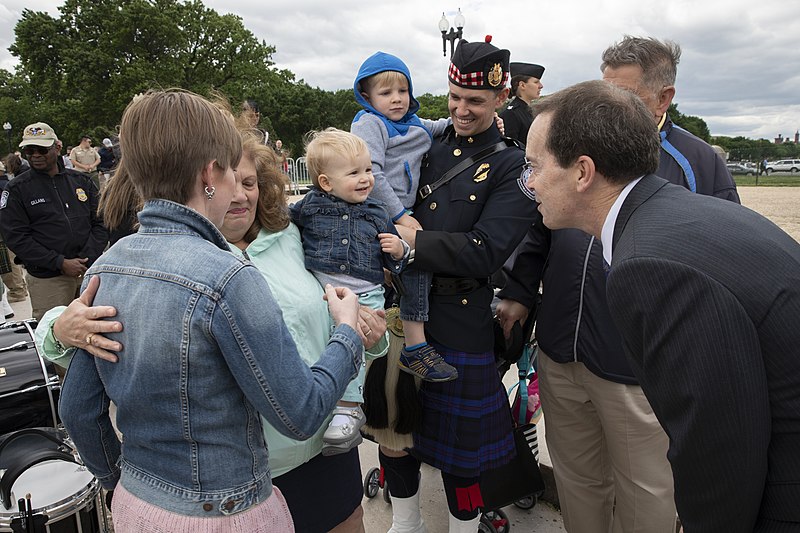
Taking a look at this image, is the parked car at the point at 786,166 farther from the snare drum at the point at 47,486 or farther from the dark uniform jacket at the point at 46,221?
the snare drum at the point at 47,486

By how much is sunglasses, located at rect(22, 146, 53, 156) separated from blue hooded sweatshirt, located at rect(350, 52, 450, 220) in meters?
3.83

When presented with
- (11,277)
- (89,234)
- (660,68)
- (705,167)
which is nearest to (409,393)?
(705,167)

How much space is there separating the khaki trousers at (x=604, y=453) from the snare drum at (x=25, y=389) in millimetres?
2551

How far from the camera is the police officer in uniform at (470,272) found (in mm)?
2275

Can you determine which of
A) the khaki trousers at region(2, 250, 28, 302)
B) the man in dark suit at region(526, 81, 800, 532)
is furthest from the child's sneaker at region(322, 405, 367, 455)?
the khaki trousers at region(2, 250, 28, 302)

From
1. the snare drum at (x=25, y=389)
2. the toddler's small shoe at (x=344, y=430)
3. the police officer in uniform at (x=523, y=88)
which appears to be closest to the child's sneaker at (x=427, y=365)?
the toddler's small shoe at (x=344, y=430)

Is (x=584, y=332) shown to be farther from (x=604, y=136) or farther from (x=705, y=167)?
(x=604, y=136)

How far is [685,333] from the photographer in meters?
1.07

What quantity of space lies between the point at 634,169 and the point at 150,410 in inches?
51.7

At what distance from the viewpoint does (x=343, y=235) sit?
204 centimetres

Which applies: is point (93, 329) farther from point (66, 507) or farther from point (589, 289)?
point (589, 289)

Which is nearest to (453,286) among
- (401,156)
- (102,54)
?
(401,156)

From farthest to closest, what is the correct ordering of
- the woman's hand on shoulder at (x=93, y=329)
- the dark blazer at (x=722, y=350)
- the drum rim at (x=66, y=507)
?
the drum rim at (x=66, y=507)
the woman's hand on shoulder at (x=93, y=329)
the dark blazer at (x=722, y=350)

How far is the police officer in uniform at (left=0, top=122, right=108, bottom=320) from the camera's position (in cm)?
481
